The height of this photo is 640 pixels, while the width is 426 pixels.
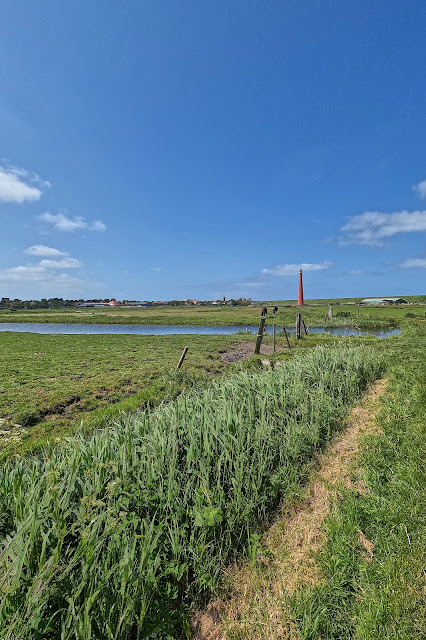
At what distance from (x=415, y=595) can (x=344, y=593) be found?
547mm

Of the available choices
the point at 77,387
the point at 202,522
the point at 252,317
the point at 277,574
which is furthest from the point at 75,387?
the point at 252,317

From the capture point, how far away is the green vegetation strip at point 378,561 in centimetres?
228

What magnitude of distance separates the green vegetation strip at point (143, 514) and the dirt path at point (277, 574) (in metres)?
0.20

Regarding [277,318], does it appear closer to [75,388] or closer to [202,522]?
[75,388]

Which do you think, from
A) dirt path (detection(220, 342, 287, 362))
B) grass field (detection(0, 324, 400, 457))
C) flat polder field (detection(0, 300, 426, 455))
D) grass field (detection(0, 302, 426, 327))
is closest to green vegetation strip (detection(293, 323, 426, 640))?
flat polder field (detection(0, 300, 426, 455))

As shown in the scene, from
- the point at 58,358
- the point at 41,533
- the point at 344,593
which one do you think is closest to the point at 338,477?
the point at 344,593

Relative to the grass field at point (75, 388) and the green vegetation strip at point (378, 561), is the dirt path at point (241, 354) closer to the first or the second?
the grass field at point (75, 388)

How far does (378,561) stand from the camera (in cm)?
280

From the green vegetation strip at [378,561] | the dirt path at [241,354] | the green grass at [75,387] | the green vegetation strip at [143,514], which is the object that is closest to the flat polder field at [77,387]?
the green grass at [75,387]

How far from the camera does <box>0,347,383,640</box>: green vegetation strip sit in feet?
6.78

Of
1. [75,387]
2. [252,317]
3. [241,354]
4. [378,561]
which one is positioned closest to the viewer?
[378,561]

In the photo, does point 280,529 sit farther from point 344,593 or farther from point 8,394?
point 8,394

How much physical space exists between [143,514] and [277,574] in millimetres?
1466

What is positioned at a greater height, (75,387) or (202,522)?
(202,522)
